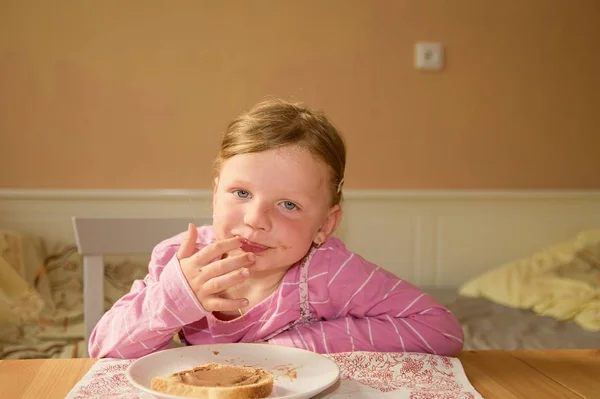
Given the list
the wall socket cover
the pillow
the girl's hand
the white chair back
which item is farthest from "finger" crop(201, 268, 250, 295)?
the wall socket cover

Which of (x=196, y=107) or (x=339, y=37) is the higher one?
(x=339, y=37)

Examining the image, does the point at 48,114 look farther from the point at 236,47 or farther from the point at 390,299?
the point at 390,299

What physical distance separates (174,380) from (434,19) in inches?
92.7

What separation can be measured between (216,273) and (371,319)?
0.27m

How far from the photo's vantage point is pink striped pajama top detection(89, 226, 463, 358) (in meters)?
0.98

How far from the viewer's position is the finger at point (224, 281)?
86 centimetres

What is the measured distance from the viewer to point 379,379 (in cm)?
83

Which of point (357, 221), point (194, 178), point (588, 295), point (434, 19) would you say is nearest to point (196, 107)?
point (194, 178)

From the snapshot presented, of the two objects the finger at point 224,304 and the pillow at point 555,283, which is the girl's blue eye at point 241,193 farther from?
the pillow at point 555,283

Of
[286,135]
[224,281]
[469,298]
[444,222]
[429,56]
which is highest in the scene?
[429,56]

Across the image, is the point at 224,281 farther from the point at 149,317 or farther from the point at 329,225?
the point at 329,225

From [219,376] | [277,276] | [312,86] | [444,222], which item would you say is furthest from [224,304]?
[444,222]

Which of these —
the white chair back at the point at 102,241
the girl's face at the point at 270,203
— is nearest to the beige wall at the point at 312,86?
the white chair back at the point at 102,241

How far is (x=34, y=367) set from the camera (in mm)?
870
